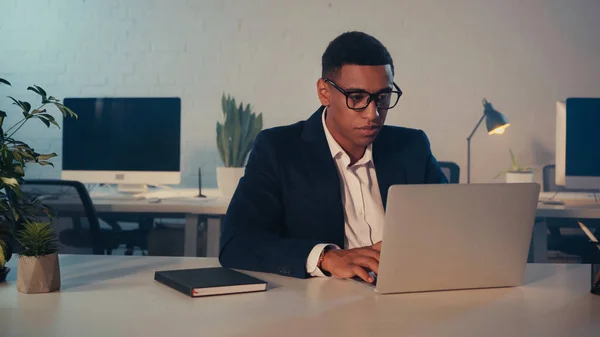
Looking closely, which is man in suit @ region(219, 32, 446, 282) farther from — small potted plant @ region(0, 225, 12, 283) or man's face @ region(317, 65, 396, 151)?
small potted plant @ region(0, 225, 12, 283)

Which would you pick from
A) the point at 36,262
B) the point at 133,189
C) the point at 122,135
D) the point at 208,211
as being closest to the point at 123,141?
the point at 122,135

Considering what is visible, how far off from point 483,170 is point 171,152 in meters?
2.27

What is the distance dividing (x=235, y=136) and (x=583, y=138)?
162 cm

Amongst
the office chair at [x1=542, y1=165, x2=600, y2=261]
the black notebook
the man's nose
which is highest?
the man's nose

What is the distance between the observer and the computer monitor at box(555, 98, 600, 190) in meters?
3.09

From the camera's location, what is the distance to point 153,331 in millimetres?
1051

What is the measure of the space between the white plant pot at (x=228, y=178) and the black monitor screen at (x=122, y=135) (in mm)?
226

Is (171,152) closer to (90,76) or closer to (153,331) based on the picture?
(90,76)

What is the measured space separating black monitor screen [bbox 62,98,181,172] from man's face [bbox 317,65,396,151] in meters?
1.74

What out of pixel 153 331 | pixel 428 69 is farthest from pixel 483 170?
pixel 153 331

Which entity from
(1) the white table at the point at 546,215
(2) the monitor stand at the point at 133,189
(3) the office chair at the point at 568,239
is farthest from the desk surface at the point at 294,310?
(2) the monitor stand at the point at 133,189

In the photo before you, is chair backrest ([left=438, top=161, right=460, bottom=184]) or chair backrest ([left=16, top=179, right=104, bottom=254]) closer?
chair backrest ([left=16, top=179, right=104, bottom=254])

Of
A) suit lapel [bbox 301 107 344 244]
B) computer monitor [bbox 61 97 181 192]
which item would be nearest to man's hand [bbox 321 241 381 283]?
suit lapel [bbox 301 107 344 244]

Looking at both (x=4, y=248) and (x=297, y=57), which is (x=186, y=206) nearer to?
(x=4, y=248)
